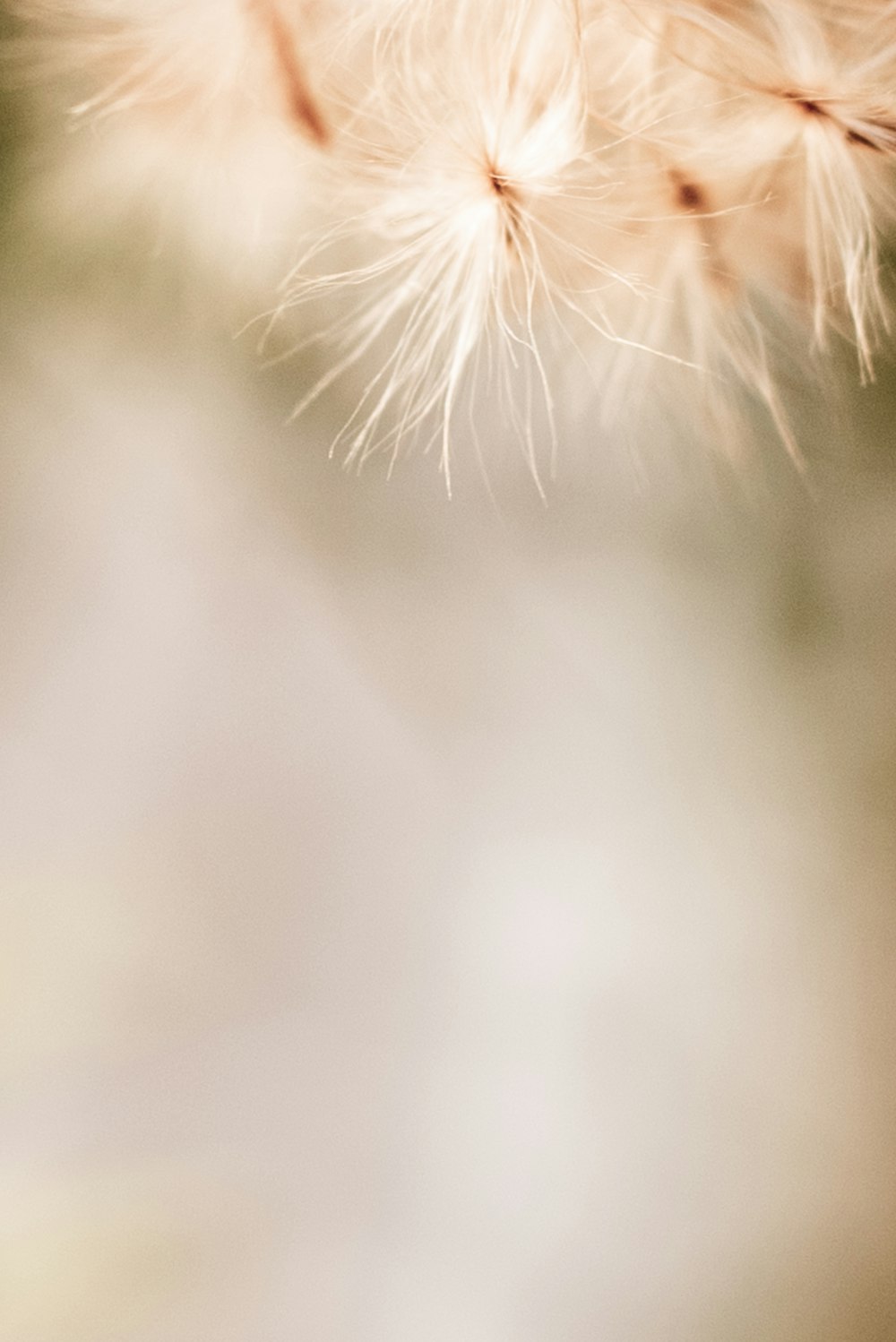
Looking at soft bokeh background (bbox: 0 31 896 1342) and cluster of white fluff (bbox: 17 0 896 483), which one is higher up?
cluster of white fluff (bbox: 17 0 896 483)

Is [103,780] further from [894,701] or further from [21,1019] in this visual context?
[894,701]

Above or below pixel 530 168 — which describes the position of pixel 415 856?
below

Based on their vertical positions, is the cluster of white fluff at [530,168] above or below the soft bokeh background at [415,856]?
above

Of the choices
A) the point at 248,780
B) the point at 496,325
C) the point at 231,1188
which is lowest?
the point at 231,1188

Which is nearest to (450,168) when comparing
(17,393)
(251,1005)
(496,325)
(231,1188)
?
(496,325)
